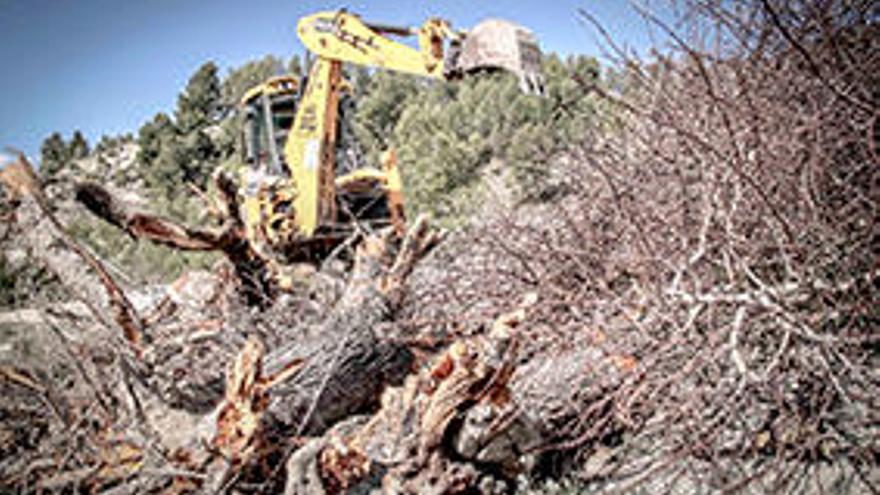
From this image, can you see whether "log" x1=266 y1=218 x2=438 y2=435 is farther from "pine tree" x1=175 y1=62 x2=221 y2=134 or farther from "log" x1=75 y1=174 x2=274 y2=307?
"pine tree" x1=175 y1=62 x2=221 y2=134

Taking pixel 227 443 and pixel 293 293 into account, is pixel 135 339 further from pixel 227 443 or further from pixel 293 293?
pixel 227 443

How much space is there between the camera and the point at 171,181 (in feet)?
68.2

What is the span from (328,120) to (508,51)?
2202mm

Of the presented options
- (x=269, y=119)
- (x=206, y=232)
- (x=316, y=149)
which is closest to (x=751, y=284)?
(x=206, y=232)

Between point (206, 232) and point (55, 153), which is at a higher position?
point (55, 153)

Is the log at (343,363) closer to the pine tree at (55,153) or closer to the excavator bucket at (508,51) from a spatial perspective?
the excavator bucket at (508,51)

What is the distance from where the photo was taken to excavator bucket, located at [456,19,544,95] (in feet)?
13.5

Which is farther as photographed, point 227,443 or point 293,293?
point 293,293

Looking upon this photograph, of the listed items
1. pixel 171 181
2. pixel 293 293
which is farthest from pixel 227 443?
pixel 171 181

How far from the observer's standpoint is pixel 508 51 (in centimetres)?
420

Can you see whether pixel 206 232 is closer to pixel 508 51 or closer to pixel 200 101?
pixel 508 51

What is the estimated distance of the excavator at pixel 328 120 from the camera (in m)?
4.44

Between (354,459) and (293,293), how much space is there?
2.06 m

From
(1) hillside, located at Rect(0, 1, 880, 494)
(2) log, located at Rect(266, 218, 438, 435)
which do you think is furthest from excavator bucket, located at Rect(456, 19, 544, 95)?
(2) log, located at Rect(266, 218, 438, 435)
